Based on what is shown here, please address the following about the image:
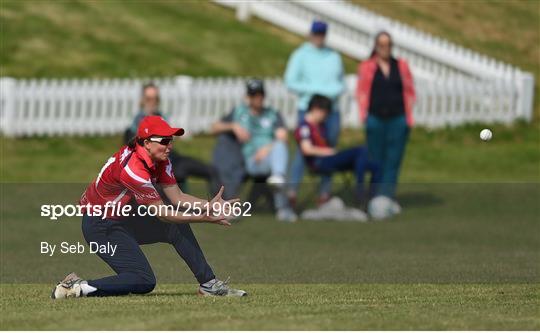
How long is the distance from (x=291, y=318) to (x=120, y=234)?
6.23 ft

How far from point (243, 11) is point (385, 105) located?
41.2ft

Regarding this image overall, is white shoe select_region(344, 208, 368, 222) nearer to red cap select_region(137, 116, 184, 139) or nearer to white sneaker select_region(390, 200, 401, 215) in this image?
white sneaker select_region(390, 200, 401, 215)

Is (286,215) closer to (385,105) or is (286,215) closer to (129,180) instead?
(385,105)

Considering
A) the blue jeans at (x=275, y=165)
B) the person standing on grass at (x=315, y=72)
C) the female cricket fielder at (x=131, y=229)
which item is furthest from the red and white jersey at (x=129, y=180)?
the person standing on grass at (x=315, y=72)

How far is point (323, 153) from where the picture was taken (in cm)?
1825

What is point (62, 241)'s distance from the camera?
1517 cm

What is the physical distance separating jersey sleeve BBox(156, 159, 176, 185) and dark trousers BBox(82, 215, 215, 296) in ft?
0.93

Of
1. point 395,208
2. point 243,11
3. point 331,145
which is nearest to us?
point 331,145

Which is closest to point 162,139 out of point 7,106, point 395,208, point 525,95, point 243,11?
point 395,208

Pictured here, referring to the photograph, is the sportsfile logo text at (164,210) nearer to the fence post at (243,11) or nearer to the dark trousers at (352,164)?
the dark trousers at (352,164)

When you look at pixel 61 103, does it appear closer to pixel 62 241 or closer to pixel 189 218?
pixel 62 241

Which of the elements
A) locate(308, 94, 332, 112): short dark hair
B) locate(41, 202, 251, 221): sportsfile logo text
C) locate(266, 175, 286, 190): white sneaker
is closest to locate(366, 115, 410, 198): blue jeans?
locate(308, 94, 332, 112): short dark hair

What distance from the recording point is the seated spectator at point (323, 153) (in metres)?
18.1

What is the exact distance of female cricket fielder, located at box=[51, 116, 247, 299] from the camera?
10695 mm
